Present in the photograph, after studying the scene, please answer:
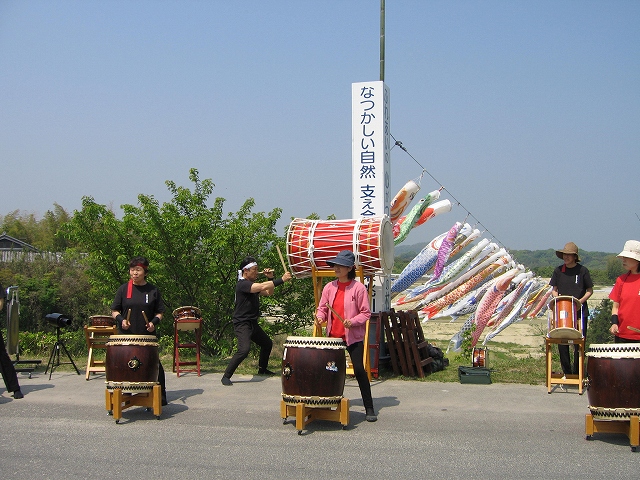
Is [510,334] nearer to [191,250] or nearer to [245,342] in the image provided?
[191,250]

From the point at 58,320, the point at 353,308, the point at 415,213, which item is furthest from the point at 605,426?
the point at 415,213

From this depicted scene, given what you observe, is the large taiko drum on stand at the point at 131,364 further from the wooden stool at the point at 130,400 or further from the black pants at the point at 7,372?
the black pants at the point at 7,372

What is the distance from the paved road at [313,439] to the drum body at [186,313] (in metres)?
1.86

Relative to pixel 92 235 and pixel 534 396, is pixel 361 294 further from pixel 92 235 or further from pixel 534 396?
pixel 92 235

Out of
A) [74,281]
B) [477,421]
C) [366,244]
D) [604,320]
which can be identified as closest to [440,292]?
[604,320]

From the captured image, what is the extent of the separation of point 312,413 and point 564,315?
3642 millimetres

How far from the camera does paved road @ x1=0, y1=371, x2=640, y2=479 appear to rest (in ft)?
17.8

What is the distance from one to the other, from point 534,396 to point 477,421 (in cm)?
155

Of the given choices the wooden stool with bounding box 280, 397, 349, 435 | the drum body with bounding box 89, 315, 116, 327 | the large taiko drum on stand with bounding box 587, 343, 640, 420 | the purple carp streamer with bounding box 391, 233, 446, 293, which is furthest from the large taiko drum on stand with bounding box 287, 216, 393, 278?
the purple carp streamer with bounding box 391, 233, 446, 293

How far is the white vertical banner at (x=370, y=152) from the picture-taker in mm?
10445

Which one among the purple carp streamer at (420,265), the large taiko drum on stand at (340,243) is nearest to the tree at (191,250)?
the large taiko drum on stand at (340,243)

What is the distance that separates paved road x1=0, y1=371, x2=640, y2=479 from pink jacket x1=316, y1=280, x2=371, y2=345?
3.02 feet

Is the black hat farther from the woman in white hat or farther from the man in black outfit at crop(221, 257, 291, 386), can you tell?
the woman in white hat

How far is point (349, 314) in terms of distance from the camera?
7.07 meters
